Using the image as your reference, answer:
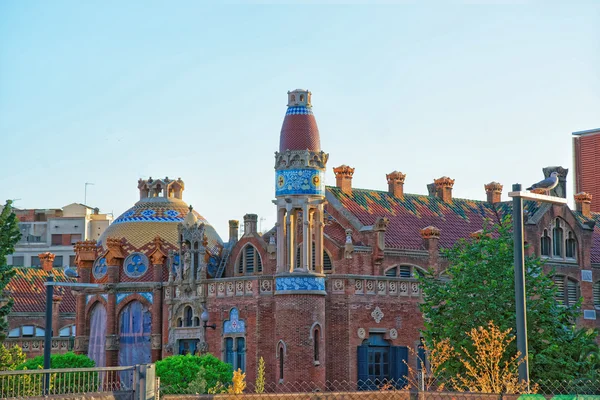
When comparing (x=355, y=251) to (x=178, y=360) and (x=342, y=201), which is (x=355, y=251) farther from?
(x=178, y=360)

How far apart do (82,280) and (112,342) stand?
427 cm

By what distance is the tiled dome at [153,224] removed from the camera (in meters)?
55.3

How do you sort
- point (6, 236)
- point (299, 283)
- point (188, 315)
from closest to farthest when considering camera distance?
point (6, 236) → point (299, 283) → point (188, 315)

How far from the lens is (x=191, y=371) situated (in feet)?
143

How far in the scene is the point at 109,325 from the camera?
5375cm

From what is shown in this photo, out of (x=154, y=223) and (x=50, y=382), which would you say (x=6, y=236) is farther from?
(x=50, y=382)

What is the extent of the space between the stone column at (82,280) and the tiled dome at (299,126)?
50.2ft

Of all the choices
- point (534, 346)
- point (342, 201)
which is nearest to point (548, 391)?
point (534, 346)

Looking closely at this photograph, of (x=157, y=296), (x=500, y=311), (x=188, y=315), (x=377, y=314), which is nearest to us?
(x=500, y=311)

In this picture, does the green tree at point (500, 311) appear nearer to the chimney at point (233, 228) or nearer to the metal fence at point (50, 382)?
the metal fence at point (50, 382)

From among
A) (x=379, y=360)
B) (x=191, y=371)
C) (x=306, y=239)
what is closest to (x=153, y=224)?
(x=191, y=371)

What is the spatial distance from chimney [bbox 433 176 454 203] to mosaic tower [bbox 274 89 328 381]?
13249mm

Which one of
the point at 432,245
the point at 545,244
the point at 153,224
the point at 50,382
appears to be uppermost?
the point at 153,224

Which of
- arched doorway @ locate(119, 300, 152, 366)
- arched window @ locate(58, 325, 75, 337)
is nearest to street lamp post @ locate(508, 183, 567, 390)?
arched doorway @ locate(119, 300, 152, 366)
